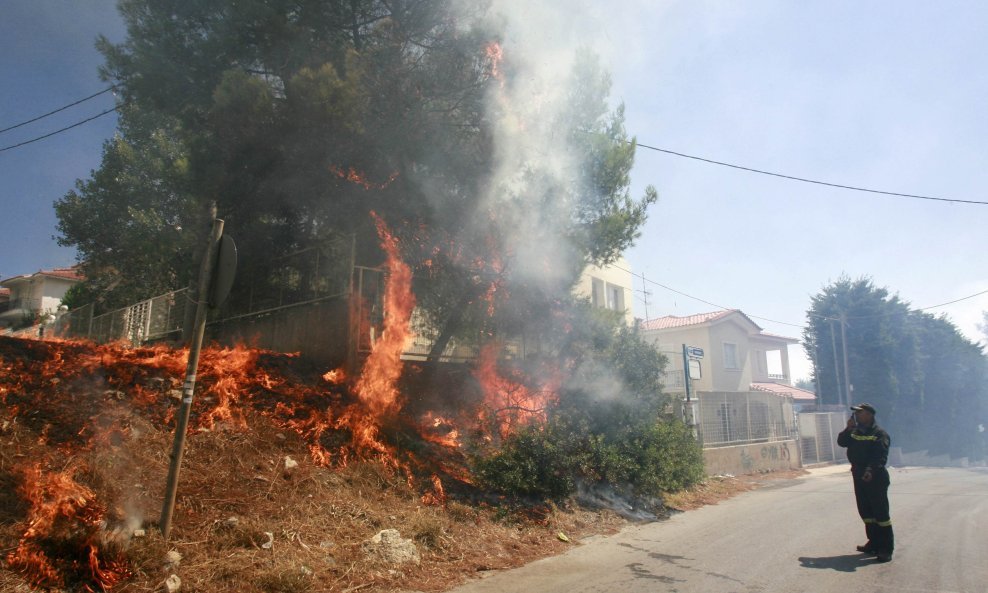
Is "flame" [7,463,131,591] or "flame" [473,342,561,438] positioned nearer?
"flame" [7,463,131,591]

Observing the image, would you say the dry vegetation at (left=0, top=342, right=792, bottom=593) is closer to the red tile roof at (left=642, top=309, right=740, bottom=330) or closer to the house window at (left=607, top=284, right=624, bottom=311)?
the house window at (left=607, top=284, right=624, bottom=311)

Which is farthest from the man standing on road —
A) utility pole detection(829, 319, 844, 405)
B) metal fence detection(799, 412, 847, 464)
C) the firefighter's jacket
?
utility pole detection(829, 319, 844, 405)

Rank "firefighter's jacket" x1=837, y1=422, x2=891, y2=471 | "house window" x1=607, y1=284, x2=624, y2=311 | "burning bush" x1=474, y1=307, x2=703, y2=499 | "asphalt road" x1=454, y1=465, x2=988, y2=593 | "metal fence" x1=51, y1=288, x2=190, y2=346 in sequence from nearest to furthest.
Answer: "asphalt road" x1=454, y1=465, x2=988, y2=593 < "firefighter's jacket" x1=837, y1=422, x2=891, y2=471 < "burning bush" x1=474, y1=307, x2=703, y2=499 < "metal fence" x1=51, y1=288, x2=190, y2=346 < "house window" x1=607, y1=284, x2=624, y2=311

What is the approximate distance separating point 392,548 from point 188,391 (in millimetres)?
2497

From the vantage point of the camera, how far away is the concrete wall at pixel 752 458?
15.5 metres

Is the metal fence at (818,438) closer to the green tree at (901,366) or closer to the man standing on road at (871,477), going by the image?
the green tree at (901,366)

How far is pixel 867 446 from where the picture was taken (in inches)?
275

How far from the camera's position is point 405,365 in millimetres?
10383

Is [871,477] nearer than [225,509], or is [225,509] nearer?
[225,509]

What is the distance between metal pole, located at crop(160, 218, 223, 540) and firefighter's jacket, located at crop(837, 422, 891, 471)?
283 inches

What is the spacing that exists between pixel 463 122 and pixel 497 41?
1.77 m

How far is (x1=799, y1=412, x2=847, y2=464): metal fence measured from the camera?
22219 millimetres

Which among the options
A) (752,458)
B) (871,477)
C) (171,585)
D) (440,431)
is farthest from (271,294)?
(752,458)

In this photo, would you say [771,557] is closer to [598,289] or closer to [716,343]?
[598,289]
